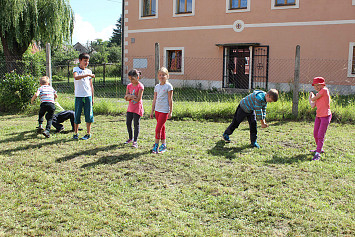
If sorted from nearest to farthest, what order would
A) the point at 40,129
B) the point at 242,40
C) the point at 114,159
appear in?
1. the point at 114,159
2. the point at 40,129
3. the point at 242,40

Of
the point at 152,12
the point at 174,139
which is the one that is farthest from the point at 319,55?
the point at 174,139

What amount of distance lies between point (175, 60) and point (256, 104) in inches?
604

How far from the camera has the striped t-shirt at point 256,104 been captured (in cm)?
587

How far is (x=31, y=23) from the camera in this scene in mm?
16062

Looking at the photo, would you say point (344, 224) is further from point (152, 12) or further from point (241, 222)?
point (152, 12)

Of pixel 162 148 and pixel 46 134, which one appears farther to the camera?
pixel 46 134

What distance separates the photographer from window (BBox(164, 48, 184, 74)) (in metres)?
20.3

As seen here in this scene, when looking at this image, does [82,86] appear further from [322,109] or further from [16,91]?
[16,91]

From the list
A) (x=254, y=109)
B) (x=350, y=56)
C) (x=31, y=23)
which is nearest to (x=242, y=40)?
(x=350, y=56)

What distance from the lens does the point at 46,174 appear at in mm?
4562

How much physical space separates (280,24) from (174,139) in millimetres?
13239

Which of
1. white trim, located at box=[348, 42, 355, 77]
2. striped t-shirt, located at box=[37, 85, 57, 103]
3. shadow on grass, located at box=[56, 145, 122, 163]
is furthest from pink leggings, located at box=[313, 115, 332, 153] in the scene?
white trim, located at box=[348, 42, 355, 77]

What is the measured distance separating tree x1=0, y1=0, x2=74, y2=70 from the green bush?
5.91m

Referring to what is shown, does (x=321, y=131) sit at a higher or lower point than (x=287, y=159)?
higher
